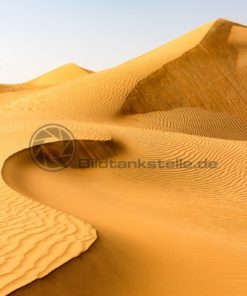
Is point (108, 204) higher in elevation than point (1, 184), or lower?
lower

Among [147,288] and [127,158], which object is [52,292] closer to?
[147,288]

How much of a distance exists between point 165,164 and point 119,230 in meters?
6.14

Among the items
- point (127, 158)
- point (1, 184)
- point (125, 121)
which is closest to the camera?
point (1, 184)

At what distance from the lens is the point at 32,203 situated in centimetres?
610

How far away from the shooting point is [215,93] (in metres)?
21.8

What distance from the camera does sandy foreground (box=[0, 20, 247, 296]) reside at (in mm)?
3875

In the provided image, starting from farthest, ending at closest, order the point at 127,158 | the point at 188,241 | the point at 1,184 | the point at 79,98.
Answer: the point at 79,98
the point at 127,158
the point at 1,184
the point at 188,241

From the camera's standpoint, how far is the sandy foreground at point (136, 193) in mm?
3875

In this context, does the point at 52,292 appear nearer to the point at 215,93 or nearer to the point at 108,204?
the point at 108,204

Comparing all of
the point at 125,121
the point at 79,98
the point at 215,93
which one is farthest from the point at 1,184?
the point at 215,93

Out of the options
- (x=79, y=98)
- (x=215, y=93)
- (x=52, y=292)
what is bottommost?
(x=215, y=93)

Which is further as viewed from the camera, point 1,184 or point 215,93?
point 215,93

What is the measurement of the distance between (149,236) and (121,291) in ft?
5.37

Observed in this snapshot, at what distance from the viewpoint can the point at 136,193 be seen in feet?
29.9
